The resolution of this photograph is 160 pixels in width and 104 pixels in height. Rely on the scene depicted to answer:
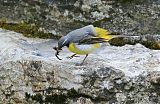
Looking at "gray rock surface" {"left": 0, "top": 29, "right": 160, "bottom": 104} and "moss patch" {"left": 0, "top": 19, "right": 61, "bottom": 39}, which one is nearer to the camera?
"gray rock surface" {"left": 0, "top": 29, "right": 160, "bottom": 104}

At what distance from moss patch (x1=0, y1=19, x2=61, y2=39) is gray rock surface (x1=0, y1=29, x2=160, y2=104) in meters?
0.68

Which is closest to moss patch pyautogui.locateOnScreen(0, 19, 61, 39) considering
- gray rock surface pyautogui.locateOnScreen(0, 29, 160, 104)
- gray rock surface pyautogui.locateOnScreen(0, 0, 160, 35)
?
gray rock surface pyautogui.locateOnScreen(0, 0, 160, 35)

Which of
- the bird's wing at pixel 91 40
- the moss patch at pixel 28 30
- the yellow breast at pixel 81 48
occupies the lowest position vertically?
the moss patch at pixel 28 30

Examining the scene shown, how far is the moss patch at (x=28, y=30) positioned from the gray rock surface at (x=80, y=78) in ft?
2.23

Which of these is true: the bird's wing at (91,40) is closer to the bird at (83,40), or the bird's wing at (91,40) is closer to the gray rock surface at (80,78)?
the bird at (83,40)

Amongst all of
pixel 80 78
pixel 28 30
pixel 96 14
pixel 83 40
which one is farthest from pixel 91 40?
pixel 28 30

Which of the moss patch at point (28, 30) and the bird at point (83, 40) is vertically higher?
the bird at point (83, 40)

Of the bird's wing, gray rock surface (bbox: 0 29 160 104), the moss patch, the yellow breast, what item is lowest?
gray rock surface (bbox: 0 29 160 104)

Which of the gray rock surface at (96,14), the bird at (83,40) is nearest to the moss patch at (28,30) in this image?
the gray rock surface at (96,14)

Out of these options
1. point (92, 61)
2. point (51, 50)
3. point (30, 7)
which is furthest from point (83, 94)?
point (30, 7)

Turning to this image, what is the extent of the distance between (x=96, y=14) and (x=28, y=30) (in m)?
1.07

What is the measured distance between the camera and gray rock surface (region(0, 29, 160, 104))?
208 inches

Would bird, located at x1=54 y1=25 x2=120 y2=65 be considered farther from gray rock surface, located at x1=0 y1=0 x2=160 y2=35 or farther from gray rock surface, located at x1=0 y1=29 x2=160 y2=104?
gray rock surface, located at x1=0 y1=0 x2=160 y2=35

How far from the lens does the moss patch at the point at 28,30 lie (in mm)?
6578
